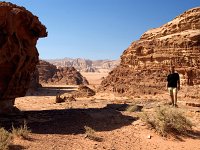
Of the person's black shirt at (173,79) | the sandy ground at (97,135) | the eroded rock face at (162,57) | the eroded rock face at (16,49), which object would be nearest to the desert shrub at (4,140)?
the sandy ground at (97,135)

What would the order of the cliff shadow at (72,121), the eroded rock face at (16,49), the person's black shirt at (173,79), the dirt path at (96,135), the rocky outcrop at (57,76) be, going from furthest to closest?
the rocky outcrop at (57,76) < the person's black shirt at (173,79) < the eroded rock face at (16,49) < the cliff shadow at (72,121) < the dirt path at (96,135)

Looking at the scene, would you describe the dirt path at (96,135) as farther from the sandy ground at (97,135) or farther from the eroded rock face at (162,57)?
the eroded rock face at (162,57)

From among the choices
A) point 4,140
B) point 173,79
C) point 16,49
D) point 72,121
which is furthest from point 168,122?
point 16,49

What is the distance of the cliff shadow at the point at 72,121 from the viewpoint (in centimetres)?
985

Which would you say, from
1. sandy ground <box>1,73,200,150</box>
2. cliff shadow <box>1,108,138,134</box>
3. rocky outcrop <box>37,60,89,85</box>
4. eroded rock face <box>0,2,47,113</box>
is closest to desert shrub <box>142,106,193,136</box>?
sandy ground <box>1,73,200,150</box>

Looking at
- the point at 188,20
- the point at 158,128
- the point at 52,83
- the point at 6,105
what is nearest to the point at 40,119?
the point at 6,105

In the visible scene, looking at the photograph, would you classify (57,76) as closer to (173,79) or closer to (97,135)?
(173,79)

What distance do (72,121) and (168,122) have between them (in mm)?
A: 3388

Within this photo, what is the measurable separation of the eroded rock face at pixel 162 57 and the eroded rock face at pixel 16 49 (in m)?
13.8

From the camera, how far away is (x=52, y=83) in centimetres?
5844

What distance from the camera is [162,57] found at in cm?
2591

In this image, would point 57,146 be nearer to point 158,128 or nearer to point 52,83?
point 158,128

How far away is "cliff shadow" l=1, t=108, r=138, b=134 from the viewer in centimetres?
985

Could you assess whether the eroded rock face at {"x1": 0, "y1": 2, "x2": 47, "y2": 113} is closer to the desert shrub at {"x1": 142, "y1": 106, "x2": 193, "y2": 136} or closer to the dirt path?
the dirt path
